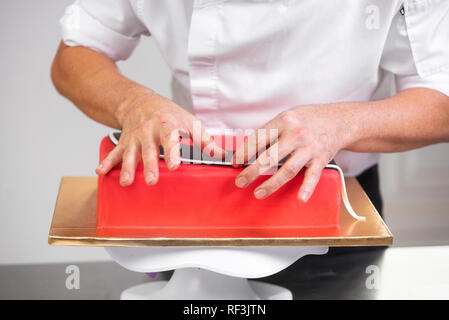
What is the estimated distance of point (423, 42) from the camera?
72 cm

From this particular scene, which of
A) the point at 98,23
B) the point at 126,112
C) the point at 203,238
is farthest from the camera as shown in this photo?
the point at 98,23

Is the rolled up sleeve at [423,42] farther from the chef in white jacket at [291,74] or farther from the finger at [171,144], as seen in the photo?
the finger at [171,144]

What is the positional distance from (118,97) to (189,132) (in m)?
0.16

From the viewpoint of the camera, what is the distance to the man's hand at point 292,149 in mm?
581

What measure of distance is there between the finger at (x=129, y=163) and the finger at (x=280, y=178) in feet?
0.41

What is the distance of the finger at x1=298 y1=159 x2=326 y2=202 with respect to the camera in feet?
1.89

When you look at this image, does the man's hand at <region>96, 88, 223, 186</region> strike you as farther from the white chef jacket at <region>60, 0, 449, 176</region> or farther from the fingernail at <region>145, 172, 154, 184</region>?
the white chef jacket at <region>60, 0, 449, 176</region>

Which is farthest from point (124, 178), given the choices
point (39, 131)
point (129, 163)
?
point (39, 131)

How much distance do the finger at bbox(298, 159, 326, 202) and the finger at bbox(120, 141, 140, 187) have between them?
17cm

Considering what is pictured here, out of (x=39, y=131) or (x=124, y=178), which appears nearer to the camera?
(x=124, y=178)

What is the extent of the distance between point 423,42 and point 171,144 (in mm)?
344

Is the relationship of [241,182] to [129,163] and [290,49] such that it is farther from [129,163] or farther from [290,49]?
[290,49]

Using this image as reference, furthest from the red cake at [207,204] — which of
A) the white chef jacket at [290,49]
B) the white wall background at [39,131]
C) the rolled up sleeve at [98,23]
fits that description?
the white wall background at [39,131]

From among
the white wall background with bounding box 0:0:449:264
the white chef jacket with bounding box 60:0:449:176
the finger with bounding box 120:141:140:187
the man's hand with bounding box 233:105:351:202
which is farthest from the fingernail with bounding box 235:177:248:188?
the white wall background with bounding box 0:0:449:264
